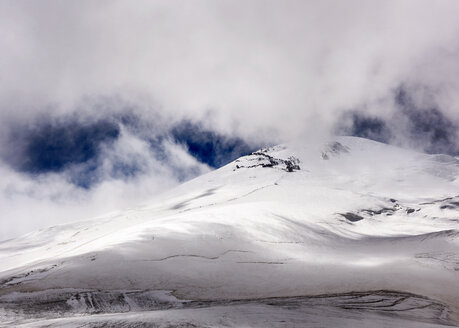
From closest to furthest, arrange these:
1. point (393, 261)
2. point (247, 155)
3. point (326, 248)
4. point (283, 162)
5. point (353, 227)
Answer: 1. point (393, 261)
2. point (326, 248)
3. point (353, 227)
4. point (283, 162)
5. point (247, 155)

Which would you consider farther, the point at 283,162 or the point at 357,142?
the point at 357,142

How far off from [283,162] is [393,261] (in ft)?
388

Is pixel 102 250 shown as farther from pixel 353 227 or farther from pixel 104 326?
pixel 353 227

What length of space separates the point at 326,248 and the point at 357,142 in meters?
168

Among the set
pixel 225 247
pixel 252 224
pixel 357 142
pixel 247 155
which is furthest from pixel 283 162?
pixel 225 247

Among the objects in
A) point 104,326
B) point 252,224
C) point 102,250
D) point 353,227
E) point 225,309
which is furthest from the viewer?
point 353,227

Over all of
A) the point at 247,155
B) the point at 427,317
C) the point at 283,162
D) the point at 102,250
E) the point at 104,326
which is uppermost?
the point at 247,155

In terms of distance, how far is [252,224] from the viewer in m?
36.9

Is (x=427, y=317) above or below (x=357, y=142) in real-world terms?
below

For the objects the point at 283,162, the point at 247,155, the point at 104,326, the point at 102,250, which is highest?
A: the point at 247,155

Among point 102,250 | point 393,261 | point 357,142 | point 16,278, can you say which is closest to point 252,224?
point 393,261

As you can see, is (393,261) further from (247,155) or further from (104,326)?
(247,155)

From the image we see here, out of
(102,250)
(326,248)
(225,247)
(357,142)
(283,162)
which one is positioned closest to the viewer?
(102,250)

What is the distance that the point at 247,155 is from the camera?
553ft
